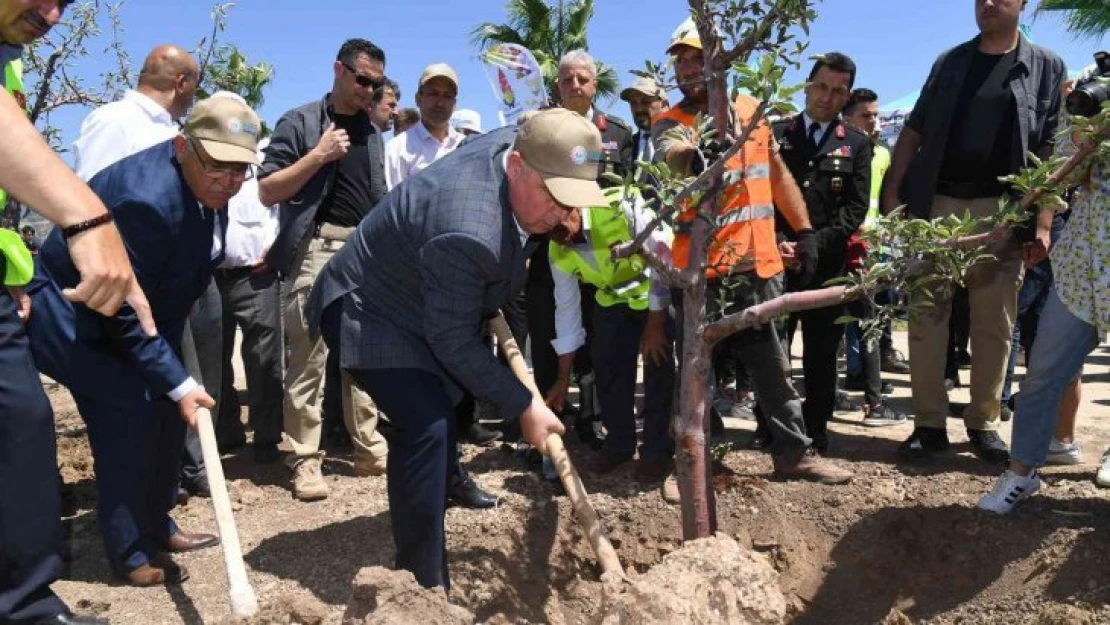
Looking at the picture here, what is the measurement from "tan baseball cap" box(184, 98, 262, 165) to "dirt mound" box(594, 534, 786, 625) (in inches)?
78.2

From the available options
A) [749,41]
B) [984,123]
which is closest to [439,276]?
[749,41]

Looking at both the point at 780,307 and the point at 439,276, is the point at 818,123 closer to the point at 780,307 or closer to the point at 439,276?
the point at 780,307

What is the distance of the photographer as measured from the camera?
334 centimetres

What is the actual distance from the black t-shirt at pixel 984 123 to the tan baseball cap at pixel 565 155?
258cm

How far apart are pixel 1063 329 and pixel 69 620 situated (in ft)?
12.2

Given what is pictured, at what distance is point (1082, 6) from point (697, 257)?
1722 cm

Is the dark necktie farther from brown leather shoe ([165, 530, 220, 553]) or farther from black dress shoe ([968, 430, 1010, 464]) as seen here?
brown leather shoe ([165, 530, 220, 553])

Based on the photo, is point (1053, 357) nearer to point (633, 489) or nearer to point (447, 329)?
point (633, 489)

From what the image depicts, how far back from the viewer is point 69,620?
2.73m

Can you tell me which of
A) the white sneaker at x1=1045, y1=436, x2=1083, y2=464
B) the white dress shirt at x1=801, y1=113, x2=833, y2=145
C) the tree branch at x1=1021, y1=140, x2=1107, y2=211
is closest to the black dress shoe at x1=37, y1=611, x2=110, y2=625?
the tree branch at x1=1021, y1=140, x2=1107, y2=211

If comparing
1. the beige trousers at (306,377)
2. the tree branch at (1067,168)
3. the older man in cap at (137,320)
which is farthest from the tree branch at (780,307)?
the beige trousers at (306,377)

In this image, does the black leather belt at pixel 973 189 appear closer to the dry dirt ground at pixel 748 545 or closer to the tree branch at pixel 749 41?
the dry dirt ground at pixel 748 545

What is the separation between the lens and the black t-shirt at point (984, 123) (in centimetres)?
417

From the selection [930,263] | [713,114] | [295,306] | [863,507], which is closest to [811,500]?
[863,507]
